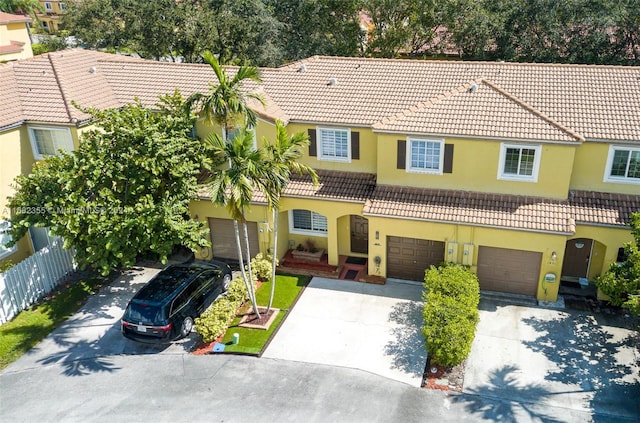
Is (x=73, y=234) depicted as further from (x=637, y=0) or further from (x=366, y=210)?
(x=637, y=0)

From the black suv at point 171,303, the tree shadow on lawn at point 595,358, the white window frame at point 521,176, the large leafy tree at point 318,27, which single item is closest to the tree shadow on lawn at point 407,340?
the tree shadow on lawn at point 595,358

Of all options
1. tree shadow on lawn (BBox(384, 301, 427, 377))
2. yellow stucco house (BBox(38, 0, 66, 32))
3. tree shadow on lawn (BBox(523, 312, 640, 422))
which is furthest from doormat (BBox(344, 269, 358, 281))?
yellow stucco house (BBox(38, 0, 66, 32))

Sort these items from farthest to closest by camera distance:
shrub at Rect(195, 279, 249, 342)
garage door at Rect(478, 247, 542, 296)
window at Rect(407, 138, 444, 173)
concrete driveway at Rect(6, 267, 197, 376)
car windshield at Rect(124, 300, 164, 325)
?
window at Rect(407, 138, 444, 173) → garage door at Rect(478, 247, 542, 296) → shrub at Rect(195, 279, 249, 342) → concrete driveway at Rect(6, 267, 197, 376) → car windshield at Rect(124, 300, 164, 325)

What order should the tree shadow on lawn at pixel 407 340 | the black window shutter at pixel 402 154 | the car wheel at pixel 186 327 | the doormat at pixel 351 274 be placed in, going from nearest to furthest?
the tree shadow on lawn at pixel 407 340 → the car wheel at pixel 186 327 → the black window shutter at pixel 402 154 → the doormat at pixel 351 274

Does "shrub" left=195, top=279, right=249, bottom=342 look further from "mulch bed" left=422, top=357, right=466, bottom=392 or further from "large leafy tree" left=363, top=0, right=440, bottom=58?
"large leafy tree" left=363, top=0, right=440, bottom=58

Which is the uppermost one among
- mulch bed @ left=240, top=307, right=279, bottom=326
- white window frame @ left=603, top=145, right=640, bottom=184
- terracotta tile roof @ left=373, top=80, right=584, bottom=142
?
terracotta tile roof @ left=373, top=80, right=584, bottom=142

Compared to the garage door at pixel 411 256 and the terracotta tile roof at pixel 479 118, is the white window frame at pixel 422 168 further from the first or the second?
the garage door at pixel 411 256

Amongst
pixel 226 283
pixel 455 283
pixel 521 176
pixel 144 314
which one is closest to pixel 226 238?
pixel 226 283
